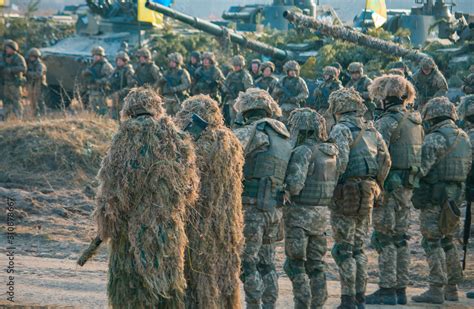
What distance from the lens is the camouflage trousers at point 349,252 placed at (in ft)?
32.6

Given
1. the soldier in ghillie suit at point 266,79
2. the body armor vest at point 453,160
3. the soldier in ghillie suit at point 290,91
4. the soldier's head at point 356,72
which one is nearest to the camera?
the body armor vest at point 453,160

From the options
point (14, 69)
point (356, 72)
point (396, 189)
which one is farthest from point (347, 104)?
point (14, 69)

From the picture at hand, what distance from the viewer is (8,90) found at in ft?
74.0

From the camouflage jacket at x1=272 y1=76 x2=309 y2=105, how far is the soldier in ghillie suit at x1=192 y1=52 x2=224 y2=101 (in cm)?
161

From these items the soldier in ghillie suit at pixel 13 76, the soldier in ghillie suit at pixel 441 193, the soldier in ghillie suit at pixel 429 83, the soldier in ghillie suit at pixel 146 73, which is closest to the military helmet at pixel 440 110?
the soldier in ghillie suit at pixel 441 193

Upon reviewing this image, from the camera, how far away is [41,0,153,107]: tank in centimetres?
2505

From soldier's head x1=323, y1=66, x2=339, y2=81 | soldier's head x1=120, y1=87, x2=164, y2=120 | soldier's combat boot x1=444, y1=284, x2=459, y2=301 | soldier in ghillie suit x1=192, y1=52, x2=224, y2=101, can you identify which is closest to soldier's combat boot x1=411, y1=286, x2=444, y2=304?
soldier's combat boot x1=444, y1=284, x2=459, y2=301

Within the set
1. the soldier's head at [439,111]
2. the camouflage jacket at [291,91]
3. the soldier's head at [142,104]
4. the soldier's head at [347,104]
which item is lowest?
the camouflage jacket at [291,91]

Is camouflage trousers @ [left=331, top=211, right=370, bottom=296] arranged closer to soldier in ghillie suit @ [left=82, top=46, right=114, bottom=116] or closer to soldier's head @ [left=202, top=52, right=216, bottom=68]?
soldier's head @ [left=202, top=52, right=216, bottom=68]

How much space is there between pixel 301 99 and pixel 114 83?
3.88 metres

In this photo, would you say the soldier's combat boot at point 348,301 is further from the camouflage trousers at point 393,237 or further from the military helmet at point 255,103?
the military helmet at point 255,103

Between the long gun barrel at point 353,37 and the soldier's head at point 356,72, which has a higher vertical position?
the long gun barrel at point 353,37

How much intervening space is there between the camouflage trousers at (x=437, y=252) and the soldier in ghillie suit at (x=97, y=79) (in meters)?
11.2

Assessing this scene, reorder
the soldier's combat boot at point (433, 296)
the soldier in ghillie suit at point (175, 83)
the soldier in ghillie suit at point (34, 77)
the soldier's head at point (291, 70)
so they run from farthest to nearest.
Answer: the soldier in ghillie suit at point (34, 77)
the soldier in ghillie suit at point (175, 83)
the soldier's head at point (291, 70)
the soldier's combat boot at point (433, 296)
